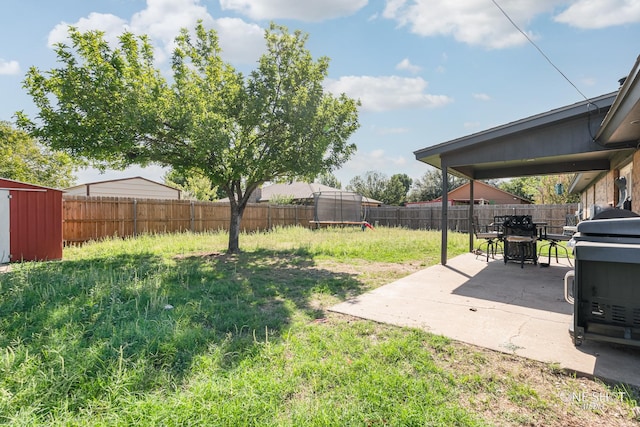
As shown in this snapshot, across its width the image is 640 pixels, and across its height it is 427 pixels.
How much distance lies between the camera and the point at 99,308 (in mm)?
3545

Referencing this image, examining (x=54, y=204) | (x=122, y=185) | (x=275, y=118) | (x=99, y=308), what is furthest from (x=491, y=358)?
(x=122, y=185)

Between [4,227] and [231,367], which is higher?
[4,227]

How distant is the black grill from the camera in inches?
94.0

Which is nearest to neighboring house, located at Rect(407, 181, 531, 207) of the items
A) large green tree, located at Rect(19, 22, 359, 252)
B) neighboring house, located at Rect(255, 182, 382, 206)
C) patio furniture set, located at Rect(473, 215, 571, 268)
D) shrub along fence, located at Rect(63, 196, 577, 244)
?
neighboring house, located at Rect(255, 182, 382, 206)

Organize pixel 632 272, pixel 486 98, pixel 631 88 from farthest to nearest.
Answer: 1. pixel 486 98
2. pixel 631 88
3. pixel 632 272

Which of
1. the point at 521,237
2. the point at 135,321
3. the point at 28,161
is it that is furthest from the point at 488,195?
the point at 28,161

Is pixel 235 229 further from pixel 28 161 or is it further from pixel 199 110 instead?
pixel 28 161

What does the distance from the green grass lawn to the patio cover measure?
315 cm

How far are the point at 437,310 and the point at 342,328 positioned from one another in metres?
1.28

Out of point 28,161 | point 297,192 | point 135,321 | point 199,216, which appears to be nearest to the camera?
point 135,321

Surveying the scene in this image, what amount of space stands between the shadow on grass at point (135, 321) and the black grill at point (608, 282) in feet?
8.06

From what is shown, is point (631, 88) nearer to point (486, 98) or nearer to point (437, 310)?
point (437, 310)

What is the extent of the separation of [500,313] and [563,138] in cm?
357

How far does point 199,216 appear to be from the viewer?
1426cm
